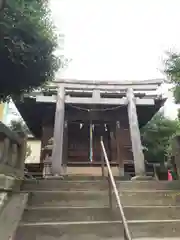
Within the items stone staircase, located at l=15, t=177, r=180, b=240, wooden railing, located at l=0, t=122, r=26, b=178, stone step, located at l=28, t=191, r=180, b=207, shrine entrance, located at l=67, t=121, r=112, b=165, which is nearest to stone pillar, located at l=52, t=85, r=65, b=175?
shrine entrance, located at l=67, t=121, r=112, b=165

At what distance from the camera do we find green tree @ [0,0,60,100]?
4438 mm

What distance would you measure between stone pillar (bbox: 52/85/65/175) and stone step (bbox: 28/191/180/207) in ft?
11.1

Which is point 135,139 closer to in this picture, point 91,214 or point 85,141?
point 85,141

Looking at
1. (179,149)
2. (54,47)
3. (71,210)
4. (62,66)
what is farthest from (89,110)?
(71,210)

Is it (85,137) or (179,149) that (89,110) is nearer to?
(85,137)

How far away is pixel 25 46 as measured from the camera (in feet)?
15.5

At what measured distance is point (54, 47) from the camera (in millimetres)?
5449

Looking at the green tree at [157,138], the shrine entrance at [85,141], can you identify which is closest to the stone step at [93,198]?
the shrine entrance at [85,141]

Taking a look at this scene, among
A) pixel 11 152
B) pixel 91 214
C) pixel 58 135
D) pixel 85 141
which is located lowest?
pixel 91 214

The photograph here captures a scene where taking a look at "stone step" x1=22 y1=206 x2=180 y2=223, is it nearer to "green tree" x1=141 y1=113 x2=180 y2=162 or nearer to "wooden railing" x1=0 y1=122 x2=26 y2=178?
"wooden railing" x1=0 y1=122 x2=26 y2=178

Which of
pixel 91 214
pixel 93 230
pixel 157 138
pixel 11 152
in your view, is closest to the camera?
pixel 93 230

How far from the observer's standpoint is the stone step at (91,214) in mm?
3109

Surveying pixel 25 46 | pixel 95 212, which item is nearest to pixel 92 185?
pixel 95 212

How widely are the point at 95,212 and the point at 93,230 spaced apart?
0.41 meters
